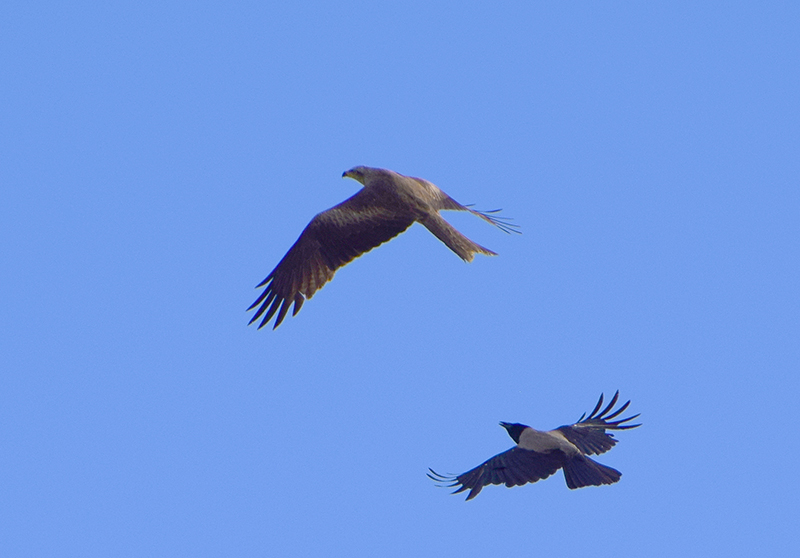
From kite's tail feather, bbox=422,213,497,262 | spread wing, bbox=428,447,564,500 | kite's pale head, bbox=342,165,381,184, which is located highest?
kite's pale head, bbox=342,165,381,184

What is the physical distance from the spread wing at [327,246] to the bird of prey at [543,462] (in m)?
2.28

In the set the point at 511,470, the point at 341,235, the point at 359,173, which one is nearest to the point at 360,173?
the point at 359,173

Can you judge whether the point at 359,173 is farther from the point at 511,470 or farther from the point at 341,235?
the point at 511,470

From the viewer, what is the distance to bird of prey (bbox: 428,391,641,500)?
11.1 meters

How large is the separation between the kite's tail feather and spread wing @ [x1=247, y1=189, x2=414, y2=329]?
8.6 inches

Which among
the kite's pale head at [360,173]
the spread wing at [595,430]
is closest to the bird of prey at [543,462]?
the spread wing at [595,430]

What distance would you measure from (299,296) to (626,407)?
3.87m

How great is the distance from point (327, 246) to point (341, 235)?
18cm

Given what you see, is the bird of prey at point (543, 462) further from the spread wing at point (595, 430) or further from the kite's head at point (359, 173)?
the kite's head at point (359, 173)

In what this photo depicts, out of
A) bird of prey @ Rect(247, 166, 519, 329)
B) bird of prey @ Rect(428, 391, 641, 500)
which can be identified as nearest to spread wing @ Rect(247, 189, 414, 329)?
bird of prey @ Rect(247, 166, 519, 329)

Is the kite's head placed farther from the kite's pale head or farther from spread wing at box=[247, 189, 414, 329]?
spread wing at box=[247, 189, 414, 329]

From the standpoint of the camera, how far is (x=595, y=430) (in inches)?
494

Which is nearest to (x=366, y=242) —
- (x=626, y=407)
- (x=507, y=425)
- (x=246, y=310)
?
(x=246, y=310)

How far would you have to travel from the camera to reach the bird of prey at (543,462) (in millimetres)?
11125
